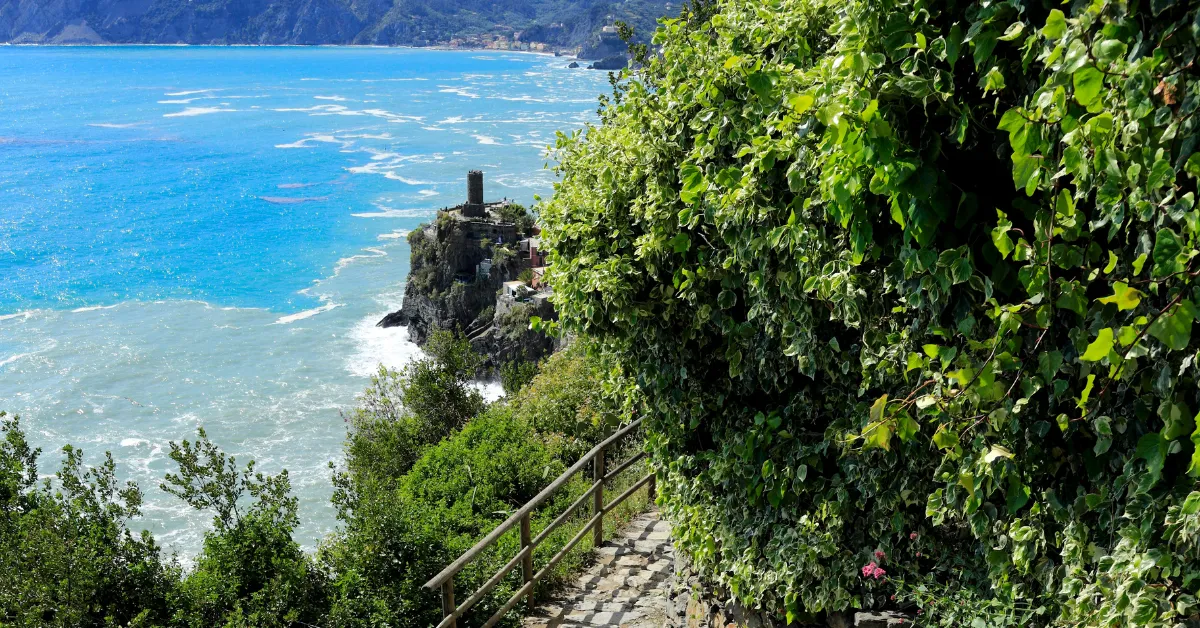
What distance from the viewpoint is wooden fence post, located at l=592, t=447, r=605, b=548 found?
24.2ft

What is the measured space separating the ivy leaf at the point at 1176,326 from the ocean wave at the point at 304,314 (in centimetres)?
5220

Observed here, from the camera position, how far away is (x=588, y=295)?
5.64 metres

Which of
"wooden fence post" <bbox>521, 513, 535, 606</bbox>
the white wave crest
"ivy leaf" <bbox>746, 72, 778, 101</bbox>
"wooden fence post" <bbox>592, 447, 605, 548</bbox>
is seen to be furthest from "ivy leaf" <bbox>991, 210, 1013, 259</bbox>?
the white wave crest

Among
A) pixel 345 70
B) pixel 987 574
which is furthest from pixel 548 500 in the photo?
pixel 345 70

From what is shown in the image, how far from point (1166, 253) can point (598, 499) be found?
5505 millimetres

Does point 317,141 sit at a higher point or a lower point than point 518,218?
higher

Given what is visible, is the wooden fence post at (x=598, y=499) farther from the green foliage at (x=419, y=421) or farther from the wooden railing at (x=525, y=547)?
the green foliage at (x=419, y=421)

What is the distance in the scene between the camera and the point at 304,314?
2056 inches

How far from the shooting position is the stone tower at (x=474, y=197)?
169 feet

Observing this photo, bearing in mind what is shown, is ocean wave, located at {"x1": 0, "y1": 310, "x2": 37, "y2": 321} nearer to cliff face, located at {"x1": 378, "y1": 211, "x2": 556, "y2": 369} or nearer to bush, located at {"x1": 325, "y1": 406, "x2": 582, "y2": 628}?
cliff face, located at {"x1": 378, "y1": 211, "x2": 556, "y2": 369}

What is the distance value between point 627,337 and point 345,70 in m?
195

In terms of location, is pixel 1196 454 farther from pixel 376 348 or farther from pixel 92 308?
pixel 92 308

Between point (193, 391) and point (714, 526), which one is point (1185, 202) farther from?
point (193, 391)

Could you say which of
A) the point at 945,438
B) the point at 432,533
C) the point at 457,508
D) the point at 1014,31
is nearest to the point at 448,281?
the point at 457,508
